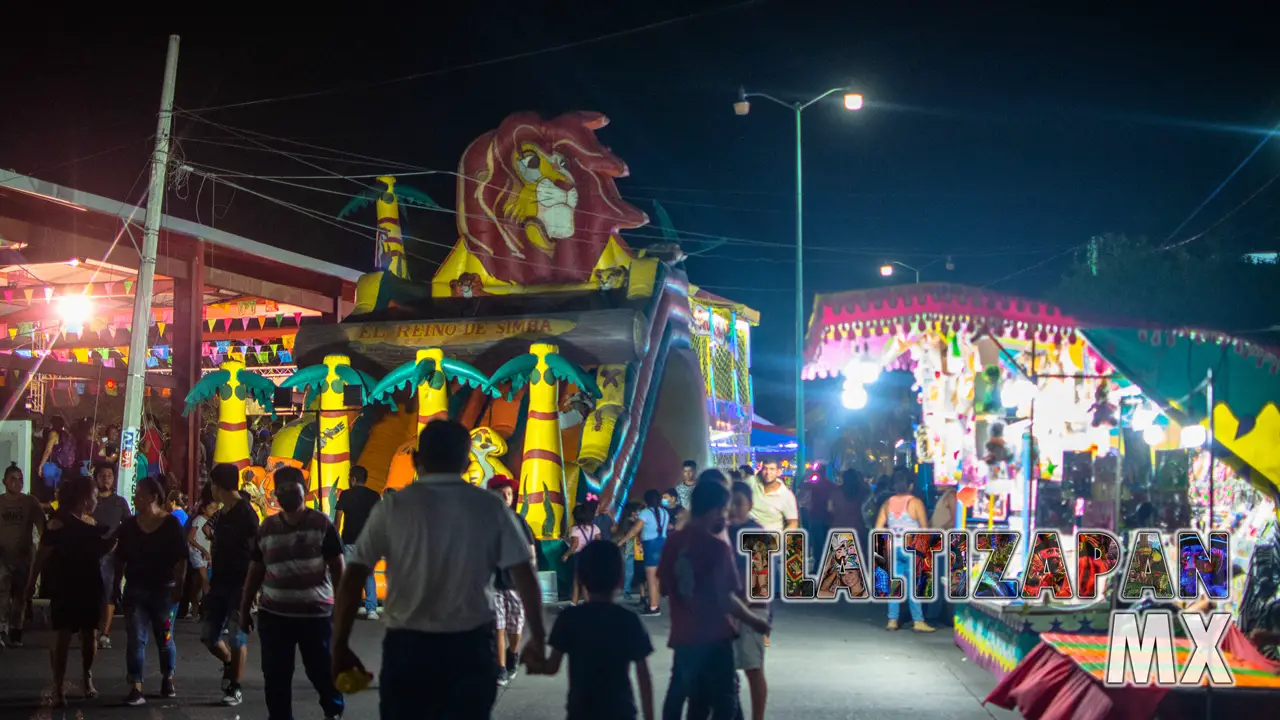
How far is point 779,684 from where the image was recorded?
30.6 ft

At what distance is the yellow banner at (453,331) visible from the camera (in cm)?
1711

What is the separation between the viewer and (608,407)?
658 inches

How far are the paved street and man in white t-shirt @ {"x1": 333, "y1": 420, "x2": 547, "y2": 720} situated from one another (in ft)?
12.5

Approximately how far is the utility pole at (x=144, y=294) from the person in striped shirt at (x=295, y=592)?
761 cm

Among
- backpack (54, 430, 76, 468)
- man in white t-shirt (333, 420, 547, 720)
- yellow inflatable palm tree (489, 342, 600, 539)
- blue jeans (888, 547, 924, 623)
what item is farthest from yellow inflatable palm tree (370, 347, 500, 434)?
man in white t-shirt (333, 420, 547, 720)

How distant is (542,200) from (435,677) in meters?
15.5

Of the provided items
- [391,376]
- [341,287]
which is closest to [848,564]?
[391,376]

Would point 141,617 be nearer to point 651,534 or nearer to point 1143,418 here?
point 651,534

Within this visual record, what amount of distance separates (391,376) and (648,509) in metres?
4.66

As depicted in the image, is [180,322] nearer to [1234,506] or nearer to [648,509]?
[648,509]

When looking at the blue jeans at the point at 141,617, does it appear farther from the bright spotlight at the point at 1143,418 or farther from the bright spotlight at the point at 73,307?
the bright spotlight at the point at 73,307

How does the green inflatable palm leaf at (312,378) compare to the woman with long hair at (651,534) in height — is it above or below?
above

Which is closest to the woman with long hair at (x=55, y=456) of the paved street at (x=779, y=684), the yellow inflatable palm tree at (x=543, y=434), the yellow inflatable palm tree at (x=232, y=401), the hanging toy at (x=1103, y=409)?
the yellow inflatable palm tree at (x=232, y=401)

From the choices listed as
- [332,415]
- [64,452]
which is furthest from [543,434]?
[64,452]
